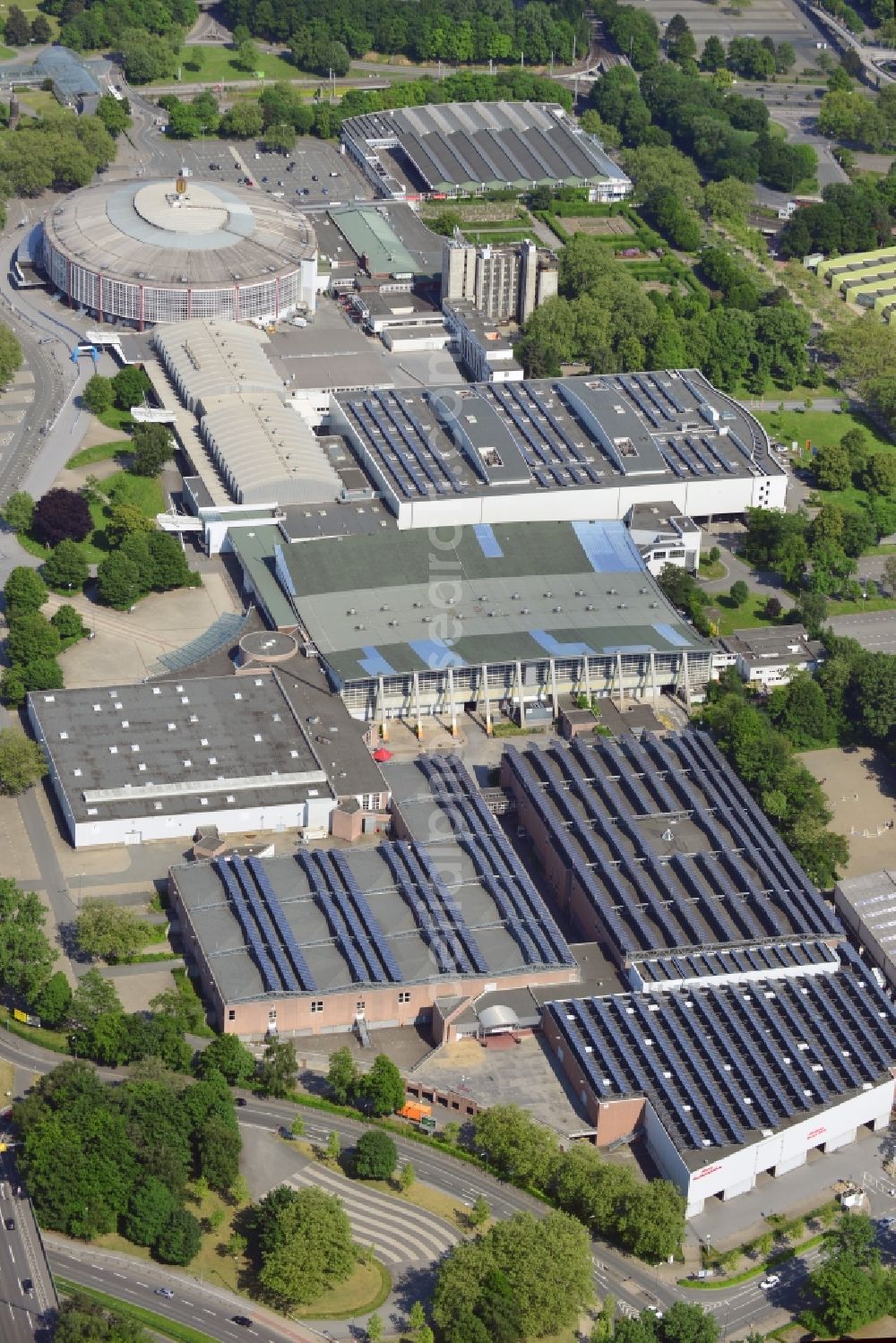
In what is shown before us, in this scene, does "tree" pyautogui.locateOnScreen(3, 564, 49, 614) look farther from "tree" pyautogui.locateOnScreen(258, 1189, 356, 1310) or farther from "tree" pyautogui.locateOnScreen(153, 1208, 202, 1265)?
"tree" pyautogui.locateOnScreen(258, 1189, 356, 1310)

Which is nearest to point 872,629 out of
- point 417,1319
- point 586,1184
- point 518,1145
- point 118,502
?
point 118,502

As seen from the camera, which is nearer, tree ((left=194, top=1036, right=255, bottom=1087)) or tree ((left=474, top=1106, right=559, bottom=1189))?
tree ((left=474, top=1106, right=559, bottom=1189))

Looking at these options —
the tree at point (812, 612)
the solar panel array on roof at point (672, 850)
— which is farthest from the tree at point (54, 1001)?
the tree at point (812, 612)

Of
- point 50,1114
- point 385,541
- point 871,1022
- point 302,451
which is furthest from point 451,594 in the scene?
point 50,1114

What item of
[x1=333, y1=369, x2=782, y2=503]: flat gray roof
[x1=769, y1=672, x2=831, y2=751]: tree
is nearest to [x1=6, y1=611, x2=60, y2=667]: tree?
[x1=333, y1=369, x2=782, y2=503]: flat gray roof

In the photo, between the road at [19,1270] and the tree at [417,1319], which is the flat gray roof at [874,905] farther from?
the road at [19,1270]

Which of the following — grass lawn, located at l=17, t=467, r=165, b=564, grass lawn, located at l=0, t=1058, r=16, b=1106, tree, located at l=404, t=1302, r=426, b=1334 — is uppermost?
tree, located at l=404, t=1302, r=426, b=1334

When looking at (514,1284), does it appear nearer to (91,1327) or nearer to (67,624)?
(91,1327)
